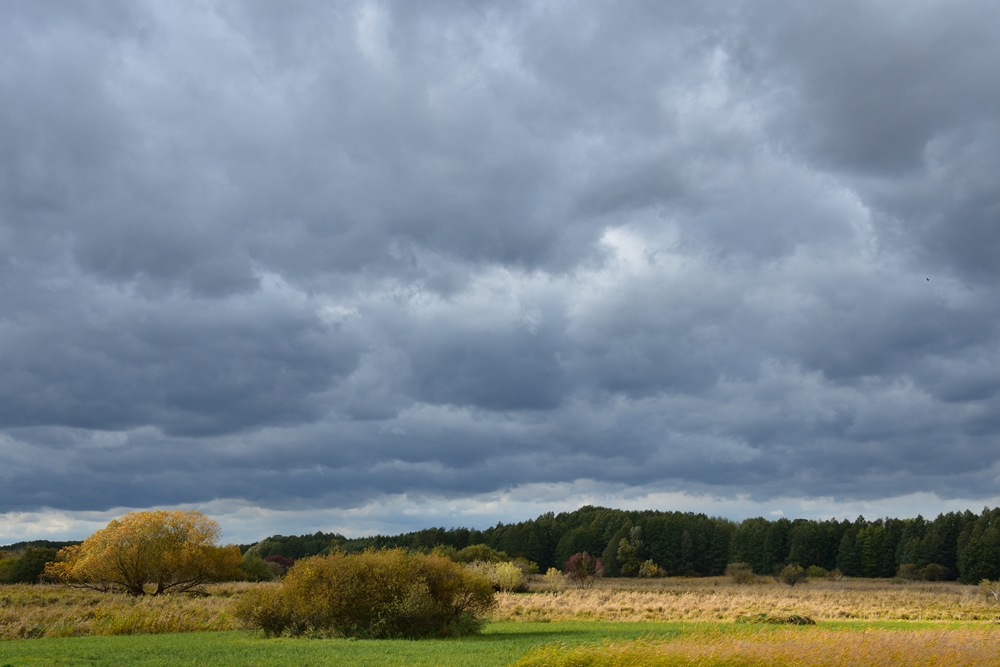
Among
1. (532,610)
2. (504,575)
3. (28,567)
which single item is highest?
(28,567)

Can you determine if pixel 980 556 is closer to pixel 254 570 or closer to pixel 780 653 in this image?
pixel 254 570

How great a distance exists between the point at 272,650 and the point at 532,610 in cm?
2813

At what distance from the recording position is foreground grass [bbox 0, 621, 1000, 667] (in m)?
21.2

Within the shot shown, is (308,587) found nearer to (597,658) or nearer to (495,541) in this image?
(597,658)

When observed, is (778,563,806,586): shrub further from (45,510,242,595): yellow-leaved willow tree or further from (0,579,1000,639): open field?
(45,510,242,595): yellow-leaved willow tree

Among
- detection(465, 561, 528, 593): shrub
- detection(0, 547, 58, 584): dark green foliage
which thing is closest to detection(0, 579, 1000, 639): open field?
detection(465, 561, 528, 593): shrub

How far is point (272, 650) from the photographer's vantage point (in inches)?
1104

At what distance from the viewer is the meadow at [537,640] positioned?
A: 71.5ft

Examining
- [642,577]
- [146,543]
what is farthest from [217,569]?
[642,577]

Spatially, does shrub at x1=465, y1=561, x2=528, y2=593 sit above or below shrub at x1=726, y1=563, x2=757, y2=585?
above

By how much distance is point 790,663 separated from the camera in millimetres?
20922

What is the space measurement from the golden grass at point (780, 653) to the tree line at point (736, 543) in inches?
3690

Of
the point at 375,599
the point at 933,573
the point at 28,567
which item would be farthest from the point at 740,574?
the point at 28,567

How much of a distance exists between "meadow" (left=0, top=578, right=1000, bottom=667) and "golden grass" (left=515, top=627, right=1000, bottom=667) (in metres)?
0.04
